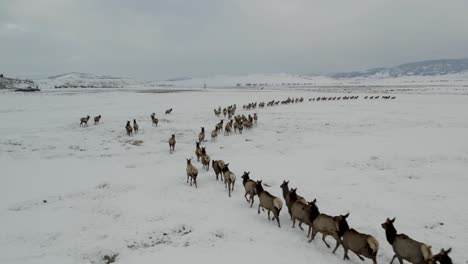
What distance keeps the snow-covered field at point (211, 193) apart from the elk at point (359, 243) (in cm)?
45

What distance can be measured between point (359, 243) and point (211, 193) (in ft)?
19.5

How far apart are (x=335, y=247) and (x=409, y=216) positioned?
10.1 feet

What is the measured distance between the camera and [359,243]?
741 cm

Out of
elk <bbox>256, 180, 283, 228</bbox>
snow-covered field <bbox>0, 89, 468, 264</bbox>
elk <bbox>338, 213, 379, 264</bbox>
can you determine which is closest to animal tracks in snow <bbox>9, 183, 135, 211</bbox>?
snow-covered field <bbox>0, 89, 468, 264</bbox>

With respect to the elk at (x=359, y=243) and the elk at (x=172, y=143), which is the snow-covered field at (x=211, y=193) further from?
the elk at (x=172, y=143)

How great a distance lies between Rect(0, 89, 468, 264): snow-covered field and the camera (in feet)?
27.4

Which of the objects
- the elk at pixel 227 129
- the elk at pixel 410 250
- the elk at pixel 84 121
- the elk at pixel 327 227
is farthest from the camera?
the elk at pixel 84 121

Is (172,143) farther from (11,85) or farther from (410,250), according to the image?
(11,85)

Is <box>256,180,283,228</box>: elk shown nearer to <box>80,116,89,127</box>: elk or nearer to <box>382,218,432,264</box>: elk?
<box>382,218,432,264</box>: elk

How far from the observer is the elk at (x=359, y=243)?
7230 millimetres

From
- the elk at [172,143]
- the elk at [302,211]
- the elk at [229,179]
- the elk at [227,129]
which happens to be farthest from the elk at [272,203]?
the elk at [227,129]

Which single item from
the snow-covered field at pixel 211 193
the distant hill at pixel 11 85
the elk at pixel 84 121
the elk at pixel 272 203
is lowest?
the snow-covered field at pixel 211 193

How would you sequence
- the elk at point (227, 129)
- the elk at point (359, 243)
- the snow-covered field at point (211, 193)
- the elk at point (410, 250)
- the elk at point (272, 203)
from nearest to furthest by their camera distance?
1. the elk at point (410, 250)
2. the elk at point (359, 243)
3. the snow-covered field at point (211, 193)
4. the elk at point (272, 203)
5. the elk at point (227, 129)

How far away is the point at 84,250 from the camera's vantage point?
8.29m
